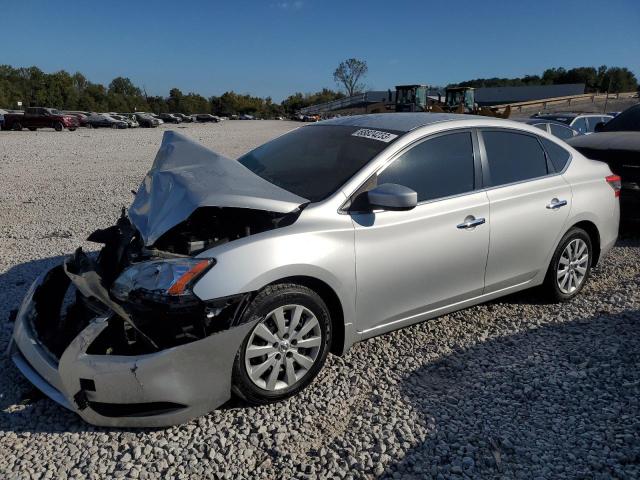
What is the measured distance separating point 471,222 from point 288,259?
Result: 1531 mm

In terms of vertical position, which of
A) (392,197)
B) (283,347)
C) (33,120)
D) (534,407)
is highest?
(33,120)

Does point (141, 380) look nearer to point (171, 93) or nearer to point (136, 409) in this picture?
point (136, 409)

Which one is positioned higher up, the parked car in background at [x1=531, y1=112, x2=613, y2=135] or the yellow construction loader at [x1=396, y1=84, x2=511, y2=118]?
the yellow construction loader at [x1=396, y1=84, x2=511, y2=118]

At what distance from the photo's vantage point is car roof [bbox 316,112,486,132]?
3848 mm

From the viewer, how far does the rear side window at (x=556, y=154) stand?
175 inches

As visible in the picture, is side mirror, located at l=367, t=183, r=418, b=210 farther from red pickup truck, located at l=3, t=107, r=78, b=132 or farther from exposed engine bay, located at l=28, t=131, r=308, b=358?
red pickup truck, located at l=3, t=107, r=78, b=132

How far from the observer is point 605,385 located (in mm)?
3332

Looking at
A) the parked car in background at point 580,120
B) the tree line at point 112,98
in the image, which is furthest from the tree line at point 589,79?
the parked car in background at point 580,120

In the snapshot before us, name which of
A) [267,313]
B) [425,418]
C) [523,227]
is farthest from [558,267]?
[267,313]

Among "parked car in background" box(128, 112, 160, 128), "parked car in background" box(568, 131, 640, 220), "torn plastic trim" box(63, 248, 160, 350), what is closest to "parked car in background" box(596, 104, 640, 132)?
"parked car in background" box(568, 131, 640, 220)

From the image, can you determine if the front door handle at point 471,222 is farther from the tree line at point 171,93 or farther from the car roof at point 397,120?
the tree line at point 171,93

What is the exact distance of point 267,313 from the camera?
289 centimetres

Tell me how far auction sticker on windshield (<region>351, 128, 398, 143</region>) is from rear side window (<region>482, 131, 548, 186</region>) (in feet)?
2.80

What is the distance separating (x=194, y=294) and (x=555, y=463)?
205 cm
